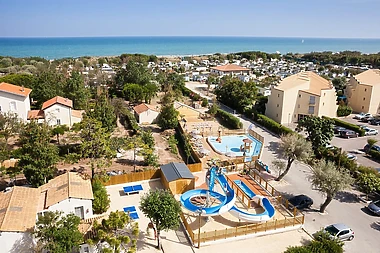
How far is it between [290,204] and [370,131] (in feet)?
84.8

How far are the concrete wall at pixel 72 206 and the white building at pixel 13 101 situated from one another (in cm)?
2457

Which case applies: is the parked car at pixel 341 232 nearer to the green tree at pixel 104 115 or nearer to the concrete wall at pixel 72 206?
the concrete wall at pixel 72 206

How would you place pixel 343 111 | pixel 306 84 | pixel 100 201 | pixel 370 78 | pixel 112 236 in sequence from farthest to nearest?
pixel 370 78, pixel 343 111, pixel 306 84, pixel 100 201, pixel 112 236

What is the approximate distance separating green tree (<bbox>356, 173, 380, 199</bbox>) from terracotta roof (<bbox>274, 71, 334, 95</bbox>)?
21.0 m

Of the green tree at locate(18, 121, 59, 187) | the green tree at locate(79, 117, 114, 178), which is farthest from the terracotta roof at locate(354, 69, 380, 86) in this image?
the green tree at locate(18, 121, 59, 187)

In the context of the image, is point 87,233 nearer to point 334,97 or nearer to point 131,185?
point 131,185

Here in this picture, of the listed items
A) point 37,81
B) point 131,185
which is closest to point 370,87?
point 131,185

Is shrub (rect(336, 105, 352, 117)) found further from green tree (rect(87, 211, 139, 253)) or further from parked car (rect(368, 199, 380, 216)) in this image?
green tree (rect(87, 211, 139, 253))

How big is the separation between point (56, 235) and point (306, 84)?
40381mm

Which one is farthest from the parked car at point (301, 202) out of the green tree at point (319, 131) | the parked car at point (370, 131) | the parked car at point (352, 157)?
the parked car at point (370, 131)

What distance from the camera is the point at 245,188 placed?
25.2 metres

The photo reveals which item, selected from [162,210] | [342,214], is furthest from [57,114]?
[342,214]

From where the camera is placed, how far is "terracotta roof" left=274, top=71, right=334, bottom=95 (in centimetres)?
4491

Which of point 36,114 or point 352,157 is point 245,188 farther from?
point 36,114
